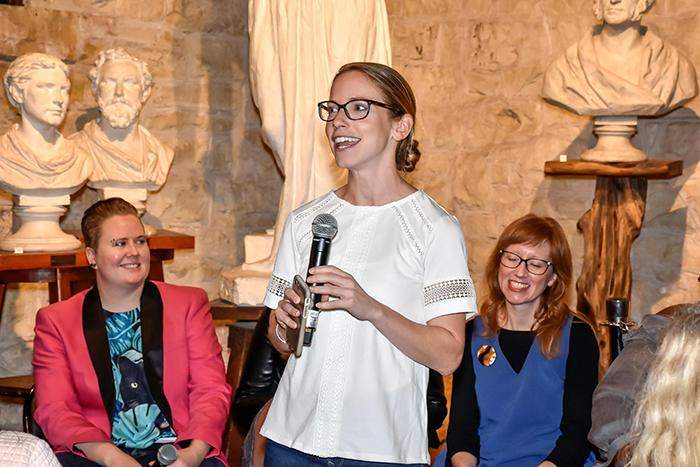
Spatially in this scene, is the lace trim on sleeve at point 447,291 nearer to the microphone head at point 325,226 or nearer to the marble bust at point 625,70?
the microphone head at point 325,226

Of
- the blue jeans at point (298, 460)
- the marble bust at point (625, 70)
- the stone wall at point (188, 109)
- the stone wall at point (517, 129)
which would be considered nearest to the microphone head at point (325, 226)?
the blue jeans at point (298, 460)

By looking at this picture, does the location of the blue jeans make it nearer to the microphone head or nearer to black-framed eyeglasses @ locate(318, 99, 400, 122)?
the microphone head

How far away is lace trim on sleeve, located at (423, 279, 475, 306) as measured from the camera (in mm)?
2012

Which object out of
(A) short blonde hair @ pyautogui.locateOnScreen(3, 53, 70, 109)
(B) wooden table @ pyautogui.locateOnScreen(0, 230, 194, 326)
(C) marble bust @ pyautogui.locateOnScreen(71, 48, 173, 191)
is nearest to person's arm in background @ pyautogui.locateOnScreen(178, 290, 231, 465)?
(B) wooden table @ pyautogui.locateOnScreen(0, 230, 194, 326)

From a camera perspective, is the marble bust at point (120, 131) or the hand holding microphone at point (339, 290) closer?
the hand holding microphone at point (339, 290)

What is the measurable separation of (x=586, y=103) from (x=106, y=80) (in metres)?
2.01

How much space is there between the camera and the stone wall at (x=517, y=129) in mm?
5004

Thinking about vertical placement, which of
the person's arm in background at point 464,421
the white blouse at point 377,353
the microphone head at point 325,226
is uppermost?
the microphone head at point 325,226

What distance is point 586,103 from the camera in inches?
179

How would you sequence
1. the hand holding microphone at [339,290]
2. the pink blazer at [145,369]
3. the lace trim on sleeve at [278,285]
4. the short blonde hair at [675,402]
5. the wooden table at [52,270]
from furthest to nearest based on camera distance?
the wooden table at [52,270] → the pink blazer at [145,369] → the lace trim on sleeve at [278,285] → the hand holding microphone at [339,290] → the short blonde hair at [675,402]

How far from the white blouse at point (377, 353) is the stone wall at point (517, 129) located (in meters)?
3.23

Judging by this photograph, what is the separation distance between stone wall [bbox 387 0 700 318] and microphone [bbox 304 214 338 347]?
11.1 feet

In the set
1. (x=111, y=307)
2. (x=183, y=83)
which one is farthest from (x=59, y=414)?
(x=183, y=83)

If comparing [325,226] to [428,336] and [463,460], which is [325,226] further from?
[463,460]
